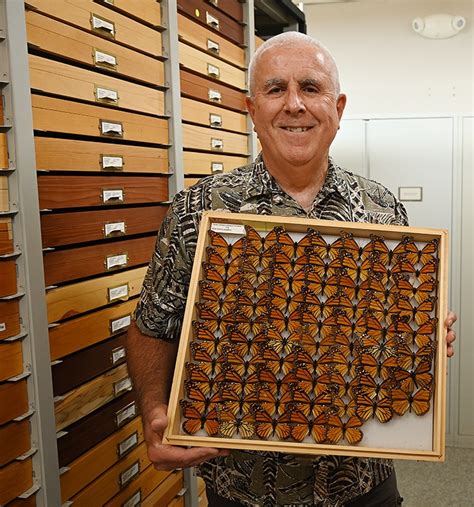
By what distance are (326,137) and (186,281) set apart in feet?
1.37

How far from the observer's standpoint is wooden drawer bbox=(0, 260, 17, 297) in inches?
56.0

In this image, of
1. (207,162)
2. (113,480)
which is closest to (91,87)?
(207,162)

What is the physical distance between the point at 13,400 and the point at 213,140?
4.55ft

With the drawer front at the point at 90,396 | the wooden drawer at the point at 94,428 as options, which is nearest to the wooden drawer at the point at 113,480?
the wooden drawer at the point at 94,428

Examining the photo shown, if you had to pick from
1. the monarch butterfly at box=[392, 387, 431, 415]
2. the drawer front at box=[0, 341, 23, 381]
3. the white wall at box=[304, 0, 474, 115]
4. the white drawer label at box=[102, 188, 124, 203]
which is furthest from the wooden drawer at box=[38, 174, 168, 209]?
the white wall at box=[304, 0, 474, 115]

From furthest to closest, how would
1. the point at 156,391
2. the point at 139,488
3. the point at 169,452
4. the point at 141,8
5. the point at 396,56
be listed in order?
the point at 396,56
the point at 139,488
the point at 141,8
the point at 156,391
the point at 169,452

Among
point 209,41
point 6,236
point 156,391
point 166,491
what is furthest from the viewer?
point 209,41

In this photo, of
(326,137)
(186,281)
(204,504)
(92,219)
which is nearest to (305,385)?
(186,281)

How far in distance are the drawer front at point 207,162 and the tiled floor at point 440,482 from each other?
1.91 m

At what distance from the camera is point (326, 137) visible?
136cm

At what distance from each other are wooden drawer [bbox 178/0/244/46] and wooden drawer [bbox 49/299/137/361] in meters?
1.06

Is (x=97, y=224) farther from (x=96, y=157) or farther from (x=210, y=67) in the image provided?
(x=210, y=67)

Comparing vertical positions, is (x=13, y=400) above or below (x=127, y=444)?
above

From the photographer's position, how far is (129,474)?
6.65 feet
